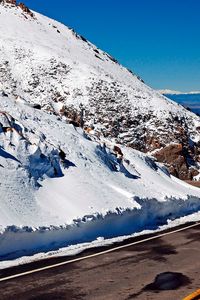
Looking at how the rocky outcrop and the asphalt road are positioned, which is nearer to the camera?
the asphalt road

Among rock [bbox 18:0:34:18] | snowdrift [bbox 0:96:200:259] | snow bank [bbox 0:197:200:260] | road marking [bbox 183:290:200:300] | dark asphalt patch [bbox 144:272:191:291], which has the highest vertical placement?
rock [bbox 18:0:34:18]

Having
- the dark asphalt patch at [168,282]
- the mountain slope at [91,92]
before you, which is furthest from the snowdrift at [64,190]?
the mountain slope at [91,92]

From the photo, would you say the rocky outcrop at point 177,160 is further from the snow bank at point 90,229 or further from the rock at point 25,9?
the rock at point 25,9

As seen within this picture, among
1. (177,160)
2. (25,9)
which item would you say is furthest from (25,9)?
(177,160)

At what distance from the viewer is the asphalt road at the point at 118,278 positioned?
26.8 ft

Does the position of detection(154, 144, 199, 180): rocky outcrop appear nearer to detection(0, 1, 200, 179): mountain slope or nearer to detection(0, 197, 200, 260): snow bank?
detection(0, 1, 200, 179): mountain slope

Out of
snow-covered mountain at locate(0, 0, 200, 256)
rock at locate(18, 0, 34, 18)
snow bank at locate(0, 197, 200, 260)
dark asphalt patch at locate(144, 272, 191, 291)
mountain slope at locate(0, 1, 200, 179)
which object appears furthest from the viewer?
rock at locate(18, 0, 34, 18)

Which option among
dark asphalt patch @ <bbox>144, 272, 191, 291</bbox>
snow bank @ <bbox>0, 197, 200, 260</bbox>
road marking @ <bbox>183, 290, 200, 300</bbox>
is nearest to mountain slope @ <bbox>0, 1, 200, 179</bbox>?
snow bank @ <bbox>0, 197, 200, 260</bbox>

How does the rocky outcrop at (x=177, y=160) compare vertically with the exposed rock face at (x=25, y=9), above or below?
below

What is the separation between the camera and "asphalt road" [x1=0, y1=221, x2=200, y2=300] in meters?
8.17

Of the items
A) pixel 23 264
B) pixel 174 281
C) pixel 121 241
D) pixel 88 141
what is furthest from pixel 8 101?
pixel 174 281

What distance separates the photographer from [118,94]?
51.9m

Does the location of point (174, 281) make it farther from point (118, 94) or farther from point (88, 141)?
point (118, 94)

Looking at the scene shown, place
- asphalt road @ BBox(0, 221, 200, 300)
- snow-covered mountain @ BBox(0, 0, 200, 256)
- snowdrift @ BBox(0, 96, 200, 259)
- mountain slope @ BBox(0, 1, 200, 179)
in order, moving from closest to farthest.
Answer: asphalt road @ BBox(0, 221, 200, 300) → snowdrift @ BBox(0, 96, 200, 259) → snow-covered mountain @ BBox(0, 0, 200, 256) → mountain slope @ BBox(0, 1, 200, 179)
